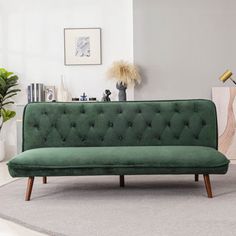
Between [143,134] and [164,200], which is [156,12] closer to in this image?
[143,134]

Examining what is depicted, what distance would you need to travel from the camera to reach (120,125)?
3297mm

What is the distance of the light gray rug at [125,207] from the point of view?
6.96 feet

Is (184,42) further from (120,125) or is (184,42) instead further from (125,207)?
(125,207)

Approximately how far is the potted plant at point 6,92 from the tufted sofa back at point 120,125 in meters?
2.01

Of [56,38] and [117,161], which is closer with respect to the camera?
[117,161]

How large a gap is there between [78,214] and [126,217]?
12.9 inches

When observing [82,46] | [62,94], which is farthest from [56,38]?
[62,94]

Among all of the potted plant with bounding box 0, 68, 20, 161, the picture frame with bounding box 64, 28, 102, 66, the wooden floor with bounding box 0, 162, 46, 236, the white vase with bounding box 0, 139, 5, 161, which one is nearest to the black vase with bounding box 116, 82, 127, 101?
the picture frame with bounding box 64, 28, 102, 66

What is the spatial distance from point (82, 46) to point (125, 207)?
3277mm

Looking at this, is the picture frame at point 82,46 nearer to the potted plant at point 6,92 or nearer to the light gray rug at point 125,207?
the potted plant at point 6,92

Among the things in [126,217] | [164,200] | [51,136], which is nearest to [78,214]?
[126,217]

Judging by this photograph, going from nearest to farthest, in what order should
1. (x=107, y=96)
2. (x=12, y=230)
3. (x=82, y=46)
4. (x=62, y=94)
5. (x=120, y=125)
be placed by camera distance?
(x=12, y=230) < (x=120, y=125) < (x=107, y=96) < (x=62, y=94) < (x=82, y=46)

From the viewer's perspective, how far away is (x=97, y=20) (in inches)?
209

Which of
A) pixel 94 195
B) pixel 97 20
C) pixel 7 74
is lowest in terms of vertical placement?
pixel 94 195
